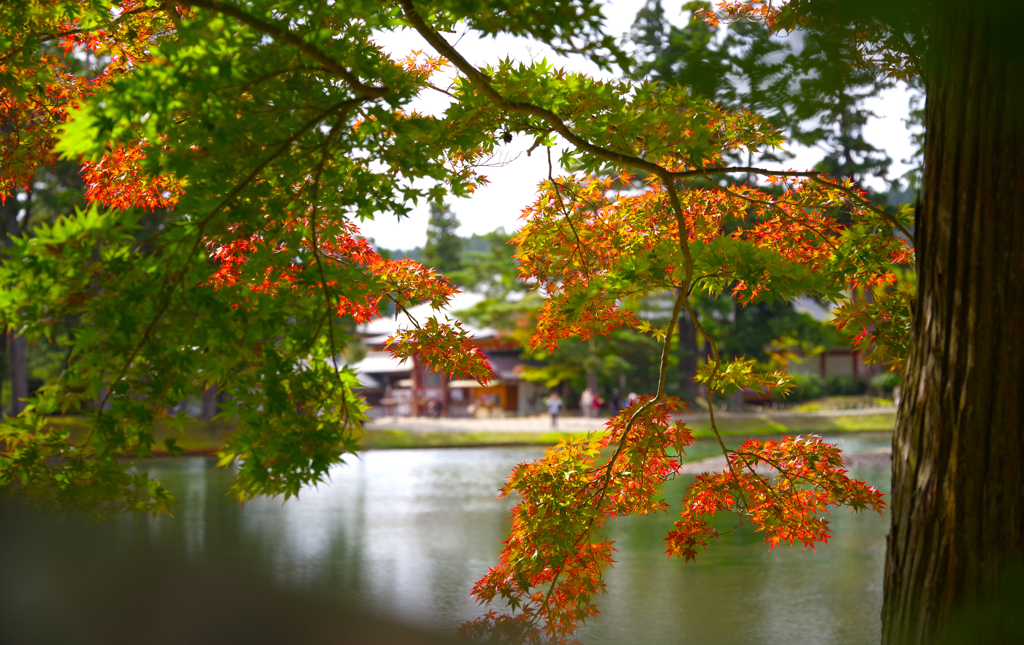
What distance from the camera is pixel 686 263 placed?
3.49 metres

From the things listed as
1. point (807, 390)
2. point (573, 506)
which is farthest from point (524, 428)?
point (573, 506)

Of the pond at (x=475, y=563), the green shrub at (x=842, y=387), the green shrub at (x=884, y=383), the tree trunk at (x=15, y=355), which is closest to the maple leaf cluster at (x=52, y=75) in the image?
the pond at (x=475, y=563)

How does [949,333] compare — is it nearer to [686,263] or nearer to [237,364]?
[686,263]

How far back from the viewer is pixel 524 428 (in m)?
22.2

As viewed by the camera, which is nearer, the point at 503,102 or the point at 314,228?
the point at 314,228

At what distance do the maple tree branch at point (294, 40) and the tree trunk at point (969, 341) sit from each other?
1.99 meters

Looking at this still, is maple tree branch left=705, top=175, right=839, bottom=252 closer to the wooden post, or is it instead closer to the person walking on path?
the person walking on path

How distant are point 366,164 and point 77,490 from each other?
1409mm

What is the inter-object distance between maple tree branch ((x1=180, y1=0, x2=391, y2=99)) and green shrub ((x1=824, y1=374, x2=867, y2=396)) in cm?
2920

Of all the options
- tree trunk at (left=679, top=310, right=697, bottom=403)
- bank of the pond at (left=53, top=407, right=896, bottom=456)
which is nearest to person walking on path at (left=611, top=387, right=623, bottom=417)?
bank of the pond at (left=53, top=407, right=896, bottom=456)

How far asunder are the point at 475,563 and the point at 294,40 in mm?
6416

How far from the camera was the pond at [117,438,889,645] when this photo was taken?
612cm

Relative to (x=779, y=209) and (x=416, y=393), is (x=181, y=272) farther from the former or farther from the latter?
(x=416, y=393)

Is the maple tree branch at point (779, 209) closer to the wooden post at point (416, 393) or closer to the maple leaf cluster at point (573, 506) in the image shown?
the maple leaf cluster at point (573, 506)
